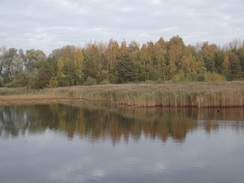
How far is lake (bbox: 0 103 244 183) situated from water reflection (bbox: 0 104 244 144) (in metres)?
0.04

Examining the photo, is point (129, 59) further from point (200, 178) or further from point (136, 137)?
point (200, 178)

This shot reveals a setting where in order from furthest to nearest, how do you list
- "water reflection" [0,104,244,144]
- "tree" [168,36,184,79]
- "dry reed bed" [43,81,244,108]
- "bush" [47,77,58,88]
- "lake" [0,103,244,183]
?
"tree" [168,36,184,79] → "bush" [47,77,58,88] → "dry reed bed" [43,81,244,108] → "water reflection" [0,104,244,144] → "lake" [0,103,244,183]

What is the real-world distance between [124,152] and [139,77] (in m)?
35.1

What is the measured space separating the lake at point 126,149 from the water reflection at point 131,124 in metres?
0.04

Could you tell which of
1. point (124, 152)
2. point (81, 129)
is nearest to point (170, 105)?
point (81, 129)

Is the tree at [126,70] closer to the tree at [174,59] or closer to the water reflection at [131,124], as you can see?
the tree at [174,59]

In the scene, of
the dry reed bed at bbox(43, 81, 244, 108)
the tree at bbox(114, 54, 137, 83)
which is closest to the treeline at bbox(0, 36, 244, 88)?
the tree at bbox(114, 54, 137, 83)

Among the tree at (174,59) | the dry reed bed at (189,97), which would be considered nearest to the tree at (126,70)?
the tree at (174,59)

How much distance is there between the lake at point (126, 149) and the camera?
7.96m

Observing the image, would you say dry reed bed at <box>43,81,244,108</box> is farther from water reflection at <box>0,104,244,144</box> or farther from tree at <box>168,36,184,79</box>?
tree at <box>168,36,184,79</box>

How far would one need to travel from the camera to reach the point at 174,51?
167 ft

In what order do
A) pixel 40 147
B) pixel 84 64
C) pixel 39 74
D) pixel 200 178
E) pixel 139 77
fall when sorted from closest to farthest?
pixel 200 178, pixel 40 147, pixel 39 74, pixel 139 77, pixel 84 64

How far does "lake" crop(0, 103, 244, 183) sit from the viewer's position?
26.1 feet

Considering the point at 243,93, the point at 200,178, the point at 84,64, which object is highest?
the point at 84,64
